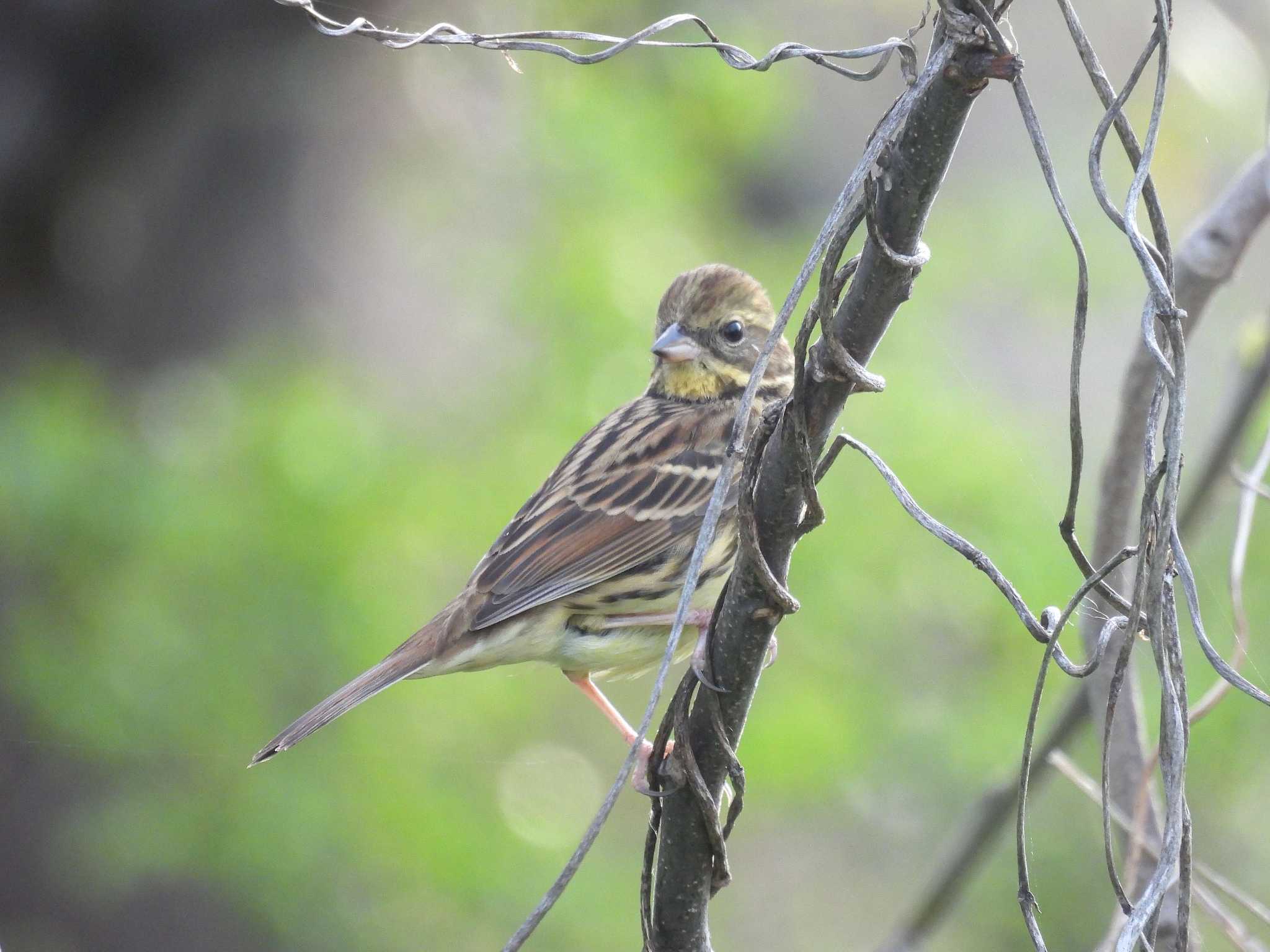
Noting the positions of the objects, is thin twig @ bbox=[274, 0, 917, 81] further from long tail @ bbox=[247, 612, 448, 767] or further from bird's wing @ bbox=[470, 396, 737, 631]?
bird's wing @ bbox=[470, 396, 737, 631]

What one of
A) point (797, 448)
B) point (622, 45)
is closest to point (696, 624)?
point (797, 448)

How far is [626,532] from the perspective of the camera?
12.9ft

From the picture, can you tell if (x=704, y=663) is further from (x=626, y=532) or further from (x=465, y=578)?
(x=465, y=578)

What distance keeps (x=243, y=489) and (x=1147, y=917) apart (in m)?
4.55

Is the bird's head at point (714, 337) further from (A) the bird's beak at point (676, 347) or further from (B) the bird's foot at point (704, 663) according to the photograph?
(B) the bird's foot at point (704, 663)

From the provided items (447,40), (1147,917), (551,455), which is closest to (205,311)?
(551,455)

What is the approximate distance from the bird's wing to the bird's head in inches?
2.6

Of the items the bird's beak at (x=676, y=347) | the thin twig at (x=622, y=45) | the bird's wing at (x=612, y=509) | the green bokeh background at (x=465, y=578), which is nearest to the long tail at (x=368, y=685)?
the bird's wing at (x=612, y=509)

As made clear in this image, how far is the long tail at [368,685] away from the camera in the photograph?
3037mm

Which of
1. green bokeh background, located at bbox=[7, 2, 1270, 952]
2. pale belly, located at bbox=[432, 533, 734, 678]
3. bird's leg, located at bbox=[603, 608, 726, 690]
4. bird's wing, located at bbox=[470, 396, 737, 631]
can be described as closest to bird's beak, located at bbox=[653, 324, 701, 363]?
bird's wing, located at bbox=[470, 396, 737, 631]

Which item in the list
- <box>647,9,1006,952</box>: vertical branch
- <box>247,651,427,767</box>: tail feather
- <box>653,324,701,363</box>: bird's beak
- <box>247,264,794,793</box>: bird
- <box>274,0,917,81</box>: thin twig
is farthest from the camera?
<box>653,324,701,363</box>: bird's beak

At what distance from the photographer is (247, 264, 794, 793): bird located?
3.70 meters

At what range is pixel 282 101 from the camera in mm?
7375

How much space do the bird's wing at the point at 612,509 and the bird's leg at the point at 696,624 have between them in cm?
13
